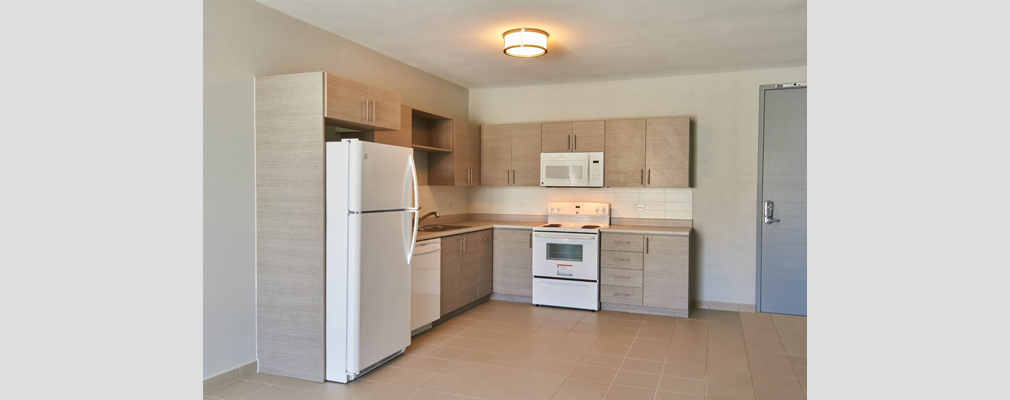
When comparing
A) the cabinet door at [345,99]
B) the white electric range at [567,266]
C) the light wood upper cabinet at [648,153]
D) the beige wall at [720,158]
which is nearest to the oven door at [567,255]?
the white electric range at [567,266]

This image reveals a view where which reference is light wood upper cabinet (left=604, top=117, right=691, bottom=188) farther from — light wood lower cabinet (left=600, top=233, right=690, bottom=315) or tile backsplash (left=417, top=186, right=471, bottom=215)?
tile backsplash (left=417, top=186, right=471, bottom=215)

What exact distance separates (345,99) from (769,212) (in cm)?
410

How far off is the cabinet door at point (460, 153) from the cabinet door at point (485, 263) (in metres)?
0.62

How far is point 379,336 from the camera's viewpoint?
147 inches

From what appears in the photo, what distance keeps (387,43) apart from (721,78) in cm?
327

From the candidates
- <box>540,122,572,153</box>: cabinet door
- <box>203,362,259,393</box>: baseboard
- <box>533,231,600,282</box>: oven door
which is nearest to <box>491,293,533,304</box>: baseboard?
<box>533,231,600,282</box>: oven door

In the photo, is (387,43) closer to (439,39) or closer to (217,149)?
(439,39)

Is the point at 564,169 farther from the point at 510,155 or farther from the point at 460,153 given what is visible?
the point at 460,153

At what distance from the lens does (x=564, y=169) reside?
590cm

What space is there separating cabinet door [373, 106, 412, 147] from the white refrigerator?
0.63 m

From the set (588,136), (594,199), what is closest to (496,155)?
(588,136)

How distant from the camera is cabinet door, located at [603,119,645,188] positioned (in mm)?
5621

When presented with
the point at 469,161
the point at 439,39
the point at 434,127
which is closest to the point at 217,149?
the point at 439,39

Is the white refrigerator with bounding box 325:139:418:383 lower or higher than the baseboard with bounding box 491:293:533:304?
higher
